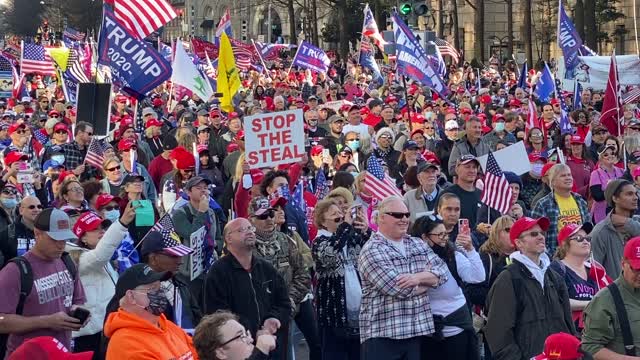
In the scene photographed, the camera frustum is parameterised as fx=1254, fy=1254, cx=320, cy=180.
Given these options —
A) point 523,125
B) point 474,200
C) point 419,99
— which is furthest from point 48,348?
point 419,99

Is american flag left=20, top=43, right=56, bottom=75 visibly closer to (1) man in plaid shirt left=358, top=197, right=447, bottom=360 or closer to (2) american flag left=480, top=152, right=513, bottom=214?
(2) american flag left=480, top=152, right=513, bottom=214

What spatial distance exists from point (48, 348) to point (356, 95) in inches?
983

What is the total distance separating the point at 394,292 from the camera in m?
7.97

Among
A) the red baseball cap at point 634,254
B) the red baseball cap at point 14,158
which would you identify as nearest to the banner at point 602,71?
the red baseball cap at point 14,158

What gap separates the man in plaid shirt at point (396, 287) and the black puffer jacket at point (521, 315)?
69cm

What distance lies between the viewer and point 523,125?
63.2ft

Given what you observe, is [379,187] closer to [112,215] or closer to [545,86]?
[112,215]

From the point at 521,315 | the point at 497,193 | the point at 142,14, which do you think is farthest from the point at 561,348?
the point at 142,14

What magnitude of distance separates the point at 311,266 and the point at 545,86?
621 inches

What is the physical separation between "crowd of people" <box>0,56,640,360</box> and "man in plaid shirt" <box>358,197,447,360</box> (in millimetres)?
11

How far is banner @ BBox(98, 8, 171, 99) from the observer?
1600cm

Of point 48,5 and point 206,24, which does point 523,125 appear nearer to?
point 206,24

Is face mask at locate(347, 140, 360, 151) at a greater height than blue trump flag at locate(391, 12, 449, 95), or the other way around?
blue trump flag at locate(391, 12, 449, 95)

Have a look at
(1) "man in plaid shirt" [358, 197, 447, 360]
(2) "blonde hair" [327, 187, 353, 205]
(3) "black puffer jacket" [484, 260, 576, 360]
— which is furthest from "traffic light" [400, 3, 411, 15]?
(3) "black puffer jacket" [484, 260, 576, 360]
